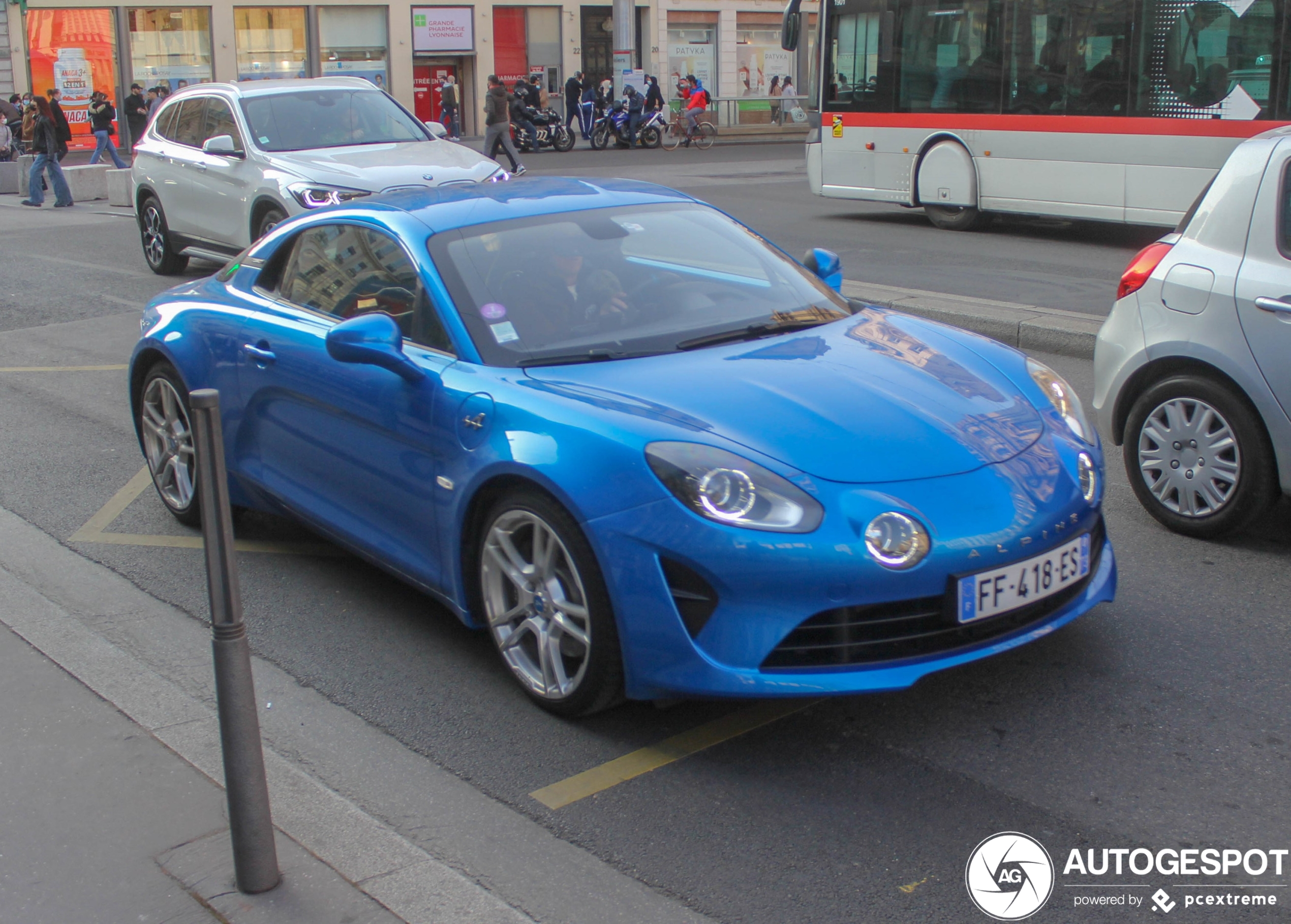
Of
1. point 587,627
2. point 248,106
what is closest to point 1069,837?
point 587,627

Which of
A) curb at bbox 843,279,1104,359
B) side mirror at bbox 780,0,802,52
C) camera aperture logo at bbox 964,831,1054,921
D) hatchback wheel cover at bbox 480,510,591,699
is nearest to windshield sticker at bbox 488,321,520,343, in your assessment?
hatchback wheel cover at bbox 480,510,591,699

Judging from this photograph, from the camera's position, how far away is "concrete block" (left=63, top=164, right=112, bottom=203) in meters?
22.2

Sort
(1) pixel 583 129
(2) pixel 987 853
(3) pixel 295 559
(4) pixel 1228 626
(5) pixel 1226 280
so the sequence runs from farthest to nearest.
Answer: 1. (1) pixel 583 129
2. (3) pixel 295 559
3. (5) pixel 1226 280
4. (4) pixel 1228 626
5. (2) pixel 987 853

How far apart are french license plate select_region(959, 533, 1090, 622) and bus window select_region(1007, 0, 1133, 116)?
36.6 feet

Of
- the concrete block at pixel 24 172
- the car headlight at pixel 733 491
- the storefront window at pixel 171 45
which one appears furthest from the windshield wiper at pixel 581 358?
the storefront window at pixel 171 45

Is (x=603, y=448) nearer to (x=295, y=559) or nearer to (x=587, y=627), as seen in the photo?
(x=587, y=627)

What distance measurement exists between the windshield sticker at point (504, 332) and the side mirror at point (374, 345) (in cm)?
24

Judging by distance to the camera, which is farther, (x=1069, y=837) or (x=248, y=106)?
(x=248, y=106)

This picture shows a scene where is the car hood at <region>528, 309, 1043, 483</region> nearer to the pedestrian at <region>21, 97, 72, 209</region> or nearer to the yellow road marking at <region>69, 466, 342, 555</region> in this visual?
the yellow road marking at <region>69, 466, 342, 555</region>

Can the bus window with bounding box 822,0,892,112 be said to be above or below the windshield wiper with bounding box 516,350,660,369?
above

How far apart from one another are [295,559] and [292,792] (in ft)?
6.68

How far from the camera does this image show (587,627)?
356 cm

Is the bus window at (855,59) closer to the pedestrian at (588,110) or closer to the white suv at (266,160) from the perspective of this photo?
the white suv at (266,160)

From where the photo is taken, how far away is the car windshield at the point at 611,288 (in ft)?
13.5
